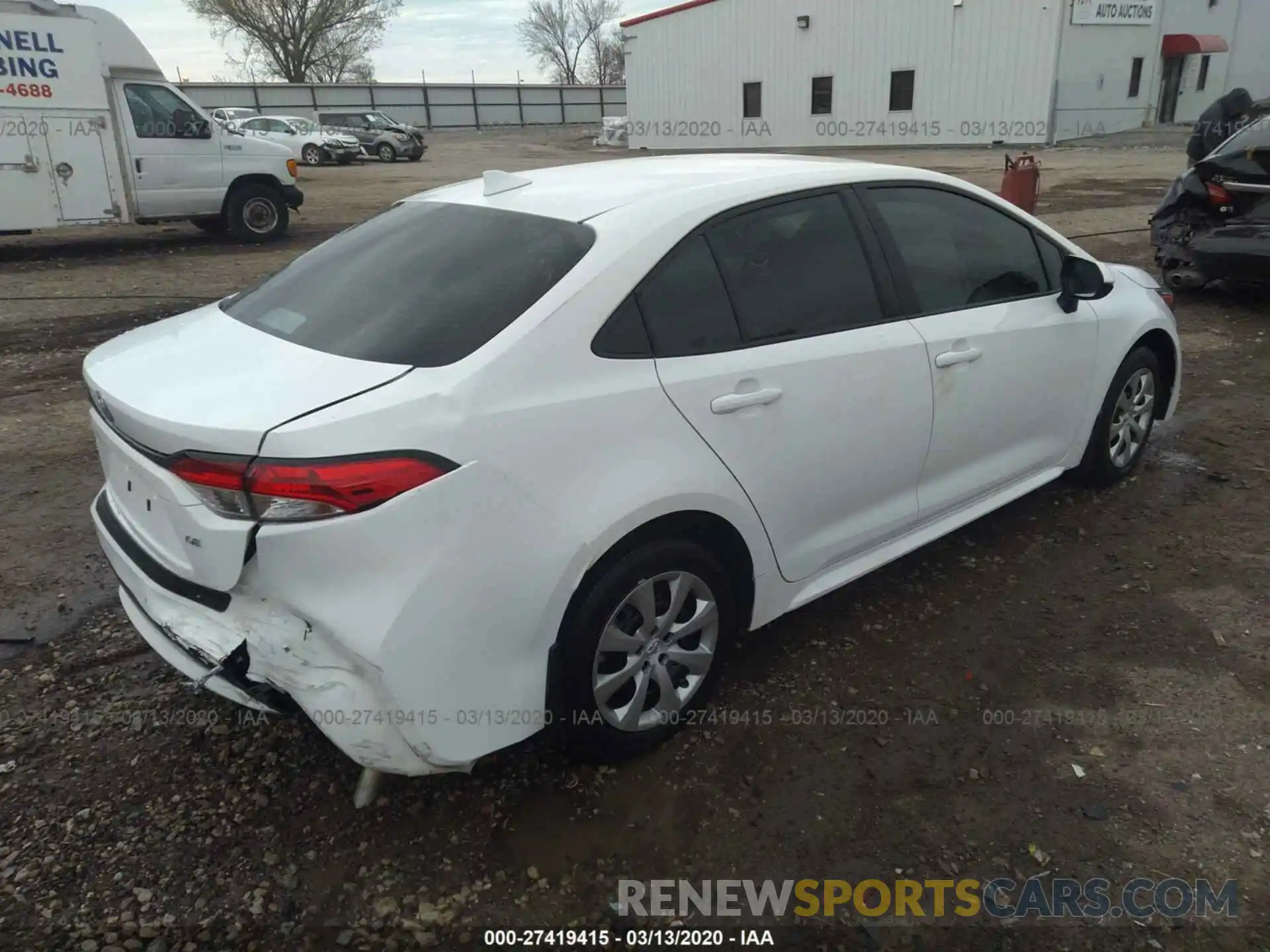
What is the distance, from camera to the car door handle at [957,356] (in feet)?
10.5

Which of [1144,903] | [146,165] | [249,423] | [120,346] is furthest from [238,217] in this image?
[1144,903]

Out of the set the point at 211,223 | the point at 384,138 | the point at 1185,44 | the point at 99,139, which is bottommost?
the point at 211,223

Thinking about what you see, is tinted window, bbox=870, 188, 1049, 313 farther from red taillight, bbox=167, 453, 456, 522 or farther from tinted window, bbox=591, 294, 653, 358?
red taillight, bbox=167, 453, 456, 522

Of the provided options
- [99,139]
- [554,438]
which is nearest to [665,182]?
[554,438]

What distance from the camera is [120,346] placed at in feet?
9.31

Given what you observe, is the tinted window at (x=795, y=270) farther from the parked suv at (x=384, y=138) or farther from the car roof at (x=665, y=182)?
the parked suv at (x=384, y=138)

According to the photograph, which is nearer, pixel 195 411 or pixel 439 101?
pixel 195 411

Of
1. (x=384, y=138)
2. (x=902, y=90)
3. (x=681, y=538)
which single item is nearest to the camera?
(x=681, y=538)

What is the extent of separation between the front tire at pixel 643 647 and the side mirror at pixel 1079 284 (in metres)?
2.02

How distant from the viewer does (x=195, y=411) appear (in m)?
2.21

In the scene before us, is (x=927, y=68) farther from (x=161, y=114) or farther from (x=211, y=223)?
(x=161, y=114)

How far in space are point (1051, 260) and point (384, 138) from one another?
3180cm

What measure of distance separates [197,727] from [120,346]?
120cm

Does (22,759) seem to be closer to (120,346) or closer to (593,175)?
(120,346)
